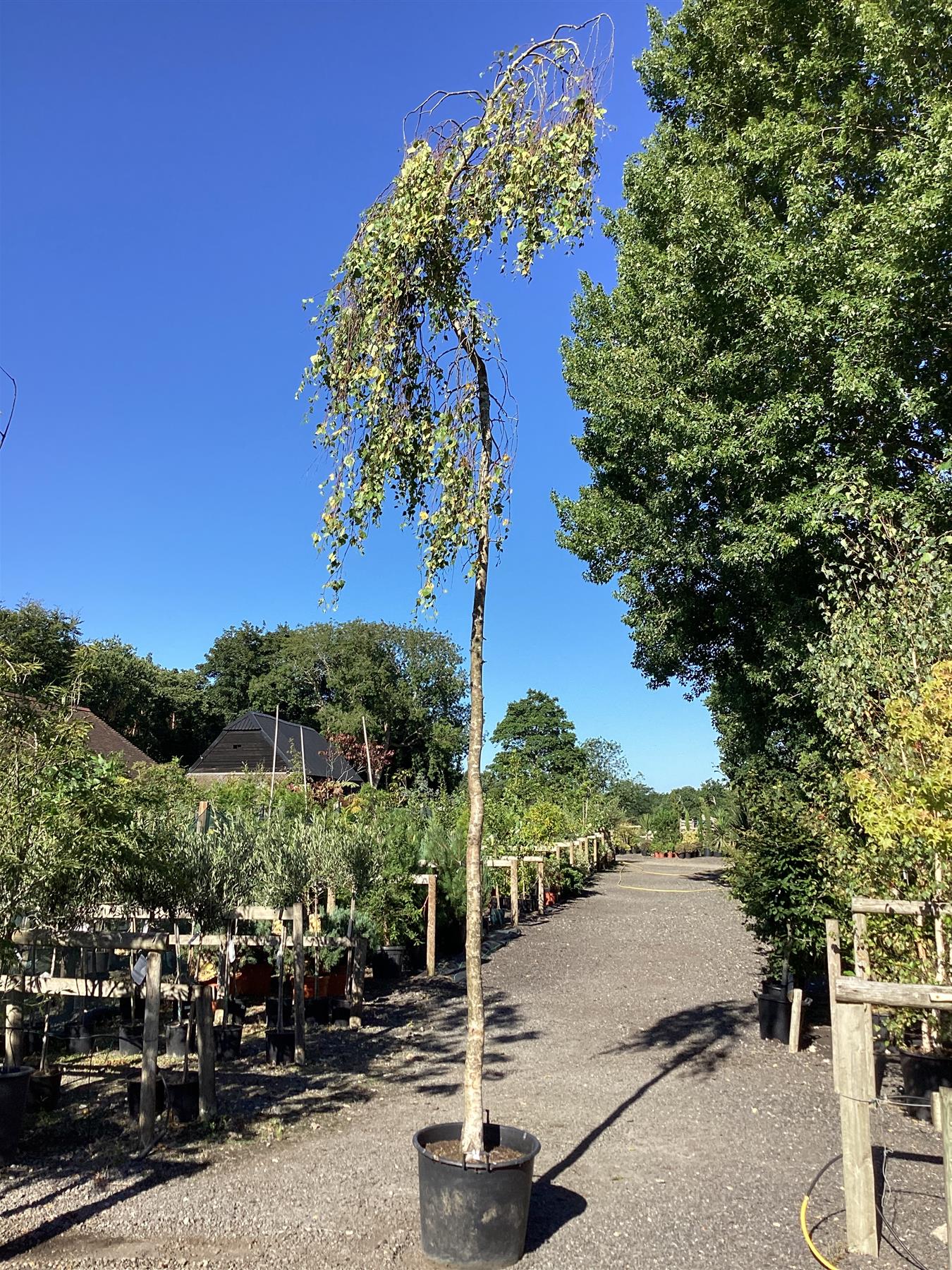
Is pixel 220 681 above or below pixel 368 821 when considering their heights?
above

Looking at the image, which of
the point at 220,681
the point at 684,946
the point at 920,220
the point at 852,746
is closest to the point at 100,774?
the point at 852,746

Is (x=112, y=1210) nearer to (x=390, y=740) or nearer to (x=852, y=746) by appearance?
(x=852, y=746)

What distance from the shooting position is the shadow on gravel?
13.2 ft

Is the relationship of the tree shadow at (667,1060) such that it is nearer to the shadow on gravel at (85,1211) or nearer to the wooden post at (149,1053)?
the shadow on gravel at (85,1211)

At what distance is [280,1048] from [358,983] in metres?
2.19

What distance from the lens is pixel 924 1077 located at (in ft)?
19.6

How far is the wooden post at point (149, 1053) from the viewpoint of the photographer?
17.2ft

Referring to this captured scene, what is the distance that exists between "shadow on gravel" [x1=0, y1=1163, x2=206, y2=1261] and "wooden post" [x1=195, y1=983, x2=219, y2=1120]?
2.55ft

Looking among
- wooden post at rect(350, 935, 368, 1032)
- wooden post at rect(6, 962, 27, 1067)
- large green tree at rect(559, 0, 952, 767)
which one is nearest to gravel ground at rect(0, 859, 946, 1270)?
wooden post at rect(350, 935, 368, 1032)

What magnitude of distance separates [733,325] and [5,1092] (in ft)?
35.2

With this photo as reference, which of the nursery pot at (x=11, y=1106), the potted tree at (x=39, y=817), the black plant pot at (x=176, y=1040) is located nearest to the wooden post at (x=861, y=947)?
the potted tree at (x=39, y=817)

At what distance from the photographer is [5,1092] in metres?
5.01

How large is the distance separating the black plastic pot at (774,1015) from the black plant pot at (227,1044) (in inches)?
191

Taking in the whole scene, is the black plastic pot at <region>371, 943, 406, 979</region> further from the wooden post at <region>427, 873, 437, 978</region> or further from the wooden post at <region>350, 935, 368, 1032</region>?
the wooden post at <region>350, 935, 368, 1032</region>
